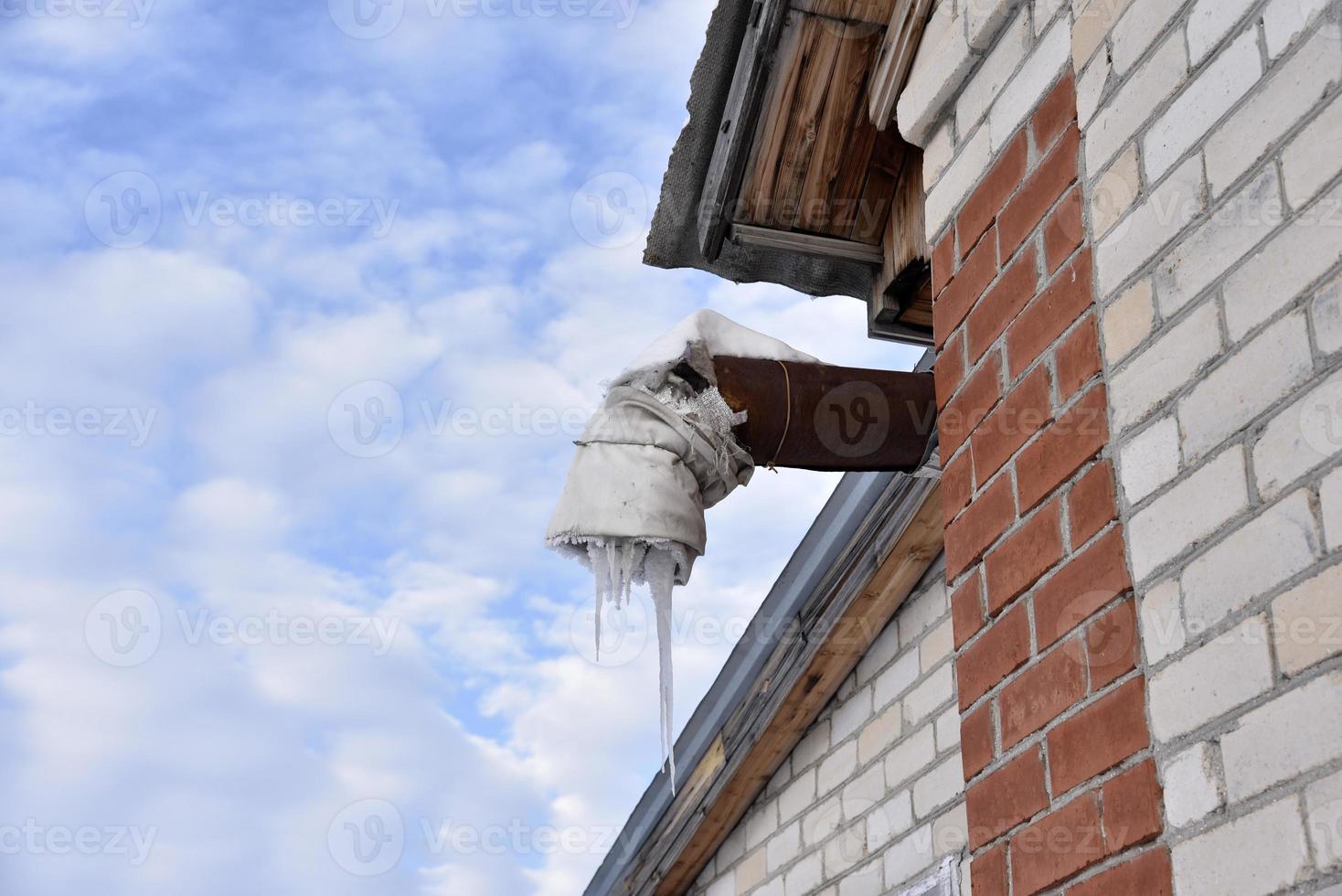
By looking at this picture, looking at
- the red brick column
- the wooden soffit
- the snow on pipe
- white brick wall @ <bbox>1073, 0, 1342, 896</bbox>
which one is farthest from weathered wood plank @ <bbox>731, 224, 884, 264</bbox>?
white brick wall @ <bbox>1073, 0, 1342, 896</bbox>

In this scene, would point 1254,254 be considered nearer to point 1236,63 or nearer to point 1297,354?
point 1297,354

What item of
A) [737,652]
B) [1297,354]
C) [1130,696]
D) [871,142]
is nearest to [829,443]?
[871,142]

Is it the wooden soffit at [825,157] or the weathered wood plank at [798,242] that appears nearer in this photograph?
the wooden soffit at [825,157]

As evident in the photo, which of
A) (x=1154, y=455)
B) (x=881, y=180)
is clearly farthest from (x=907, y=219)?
(x=1154, y=455)

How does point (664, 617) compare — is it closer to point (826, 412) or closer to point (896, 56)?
point (826, 412)

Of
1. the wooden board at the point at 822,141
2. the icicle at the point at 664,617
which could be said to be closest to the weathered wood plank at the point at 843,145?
the wooden board at the point at 822,141

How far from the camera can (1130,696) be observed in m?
1.62

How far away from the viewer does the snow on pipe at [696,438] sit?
2.66m

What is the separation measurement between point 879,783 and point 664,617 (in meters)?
1.46

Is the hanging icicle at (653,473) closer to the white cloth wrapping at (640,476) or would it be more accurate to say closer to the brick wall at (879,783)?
the white cloth wrapping at (640,476)

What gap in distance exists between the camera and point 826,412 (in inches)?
111

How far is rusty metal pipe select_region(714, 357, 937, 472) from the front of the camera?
2.77 meters

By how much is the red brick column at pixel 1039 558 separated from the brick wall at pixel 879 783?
1615 millimetres

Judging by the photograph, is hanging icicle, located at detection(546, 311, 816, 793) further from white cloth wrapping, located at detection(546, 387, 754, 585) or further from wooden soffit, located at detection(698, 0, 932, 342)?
wooden soffit, located at detection(698, 0, 932, 342)
